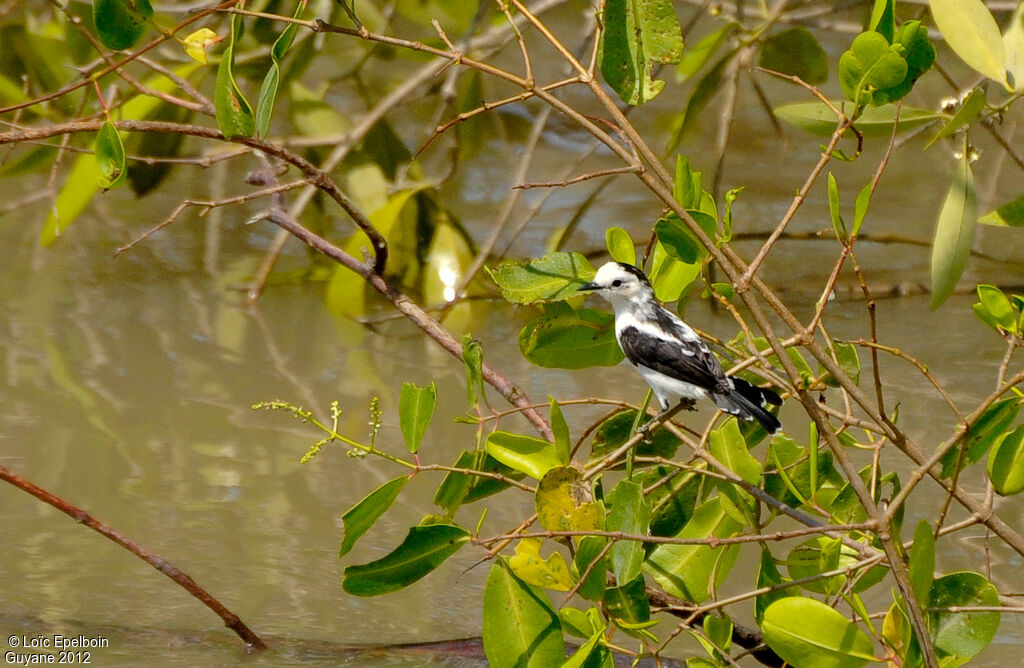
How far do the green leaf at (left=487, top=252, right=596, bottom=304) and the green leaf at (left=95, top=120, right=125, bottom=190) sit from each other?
1.52 ft

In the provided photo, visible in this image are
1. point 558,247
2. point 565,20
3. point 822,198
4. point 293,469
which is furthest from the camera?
point 565,20

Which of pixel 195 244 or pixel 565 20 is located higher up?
pixel 565 20

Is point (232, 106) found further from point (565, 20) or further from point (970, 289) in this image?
point (565, 20)

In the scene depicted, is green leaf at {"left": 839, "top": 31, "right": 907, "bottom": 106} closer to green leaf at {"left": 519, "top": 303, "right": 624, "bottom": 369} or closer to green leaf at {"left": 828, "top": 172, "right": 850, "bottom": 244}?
green leaf at {"left": 828, "top": 172, "right": 850, "bottom": 244}

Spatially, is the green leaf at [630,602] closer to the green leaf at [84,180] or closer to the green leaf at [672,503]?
the green leaf at [672,503]

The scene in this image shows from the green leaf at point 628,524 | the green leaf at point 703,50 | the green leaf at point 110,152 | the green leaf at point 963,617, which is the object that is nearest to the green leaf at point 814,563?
the green leaf at point 963,617

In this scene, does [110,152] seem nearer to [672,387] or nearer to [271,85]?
[271,85]

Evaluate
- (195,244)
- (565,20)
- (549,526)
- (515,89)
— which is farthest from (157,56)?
(549,526)

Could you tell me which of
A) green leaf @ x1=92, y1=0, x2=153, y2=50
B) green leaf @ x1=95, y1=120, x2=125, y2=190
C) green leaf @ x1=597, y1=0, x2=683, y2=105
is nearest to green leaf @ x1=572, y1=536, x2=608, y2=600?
green leaf @ x1=597, y1=0, x2=683, y2=105

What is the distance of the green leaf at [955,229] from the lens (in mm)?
1559

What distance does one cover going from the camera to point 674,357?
5.75ft

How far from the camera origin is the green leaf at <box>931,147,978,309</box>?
1.56 m

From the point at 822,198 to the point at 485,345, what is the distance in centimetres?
135

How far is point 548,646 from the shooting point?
124cm
